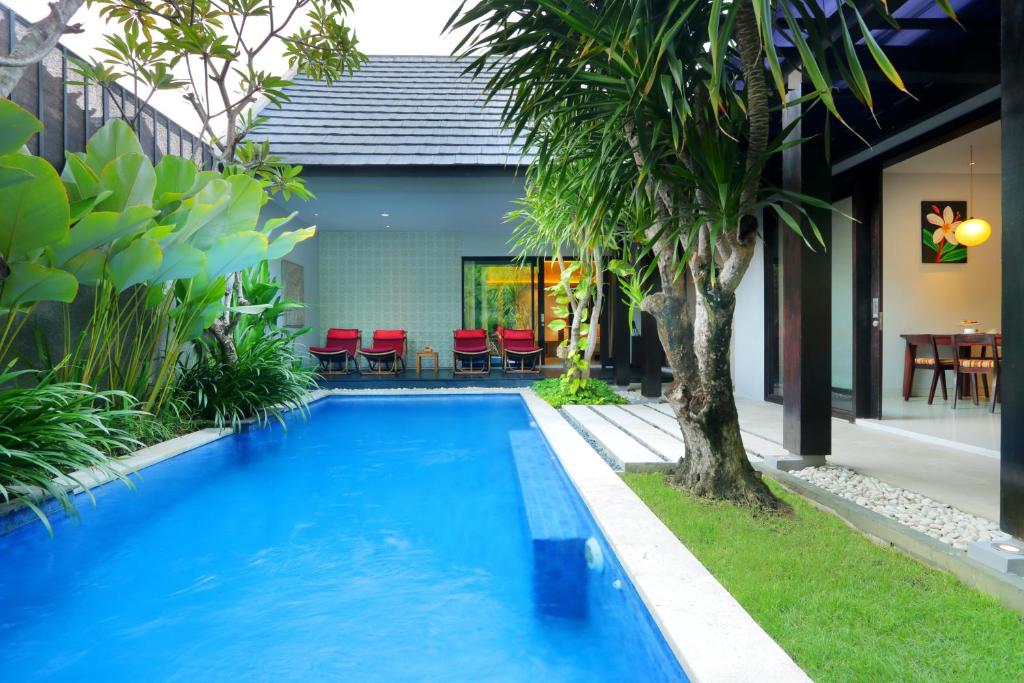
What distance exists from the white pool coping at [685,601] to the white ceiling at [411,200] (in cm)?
445

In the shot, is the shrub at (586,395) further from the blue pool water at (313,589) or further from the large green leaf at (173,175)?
the large green leaf at (173,175)

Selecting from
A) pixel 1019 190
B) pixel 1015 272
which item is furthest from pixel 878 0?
pixel 1015 272

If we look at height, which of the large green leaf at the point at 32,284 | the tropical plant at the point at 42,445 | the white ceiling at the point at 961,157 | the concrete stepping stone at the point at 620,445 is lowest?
the concrete stepping stone at the point at 620,445

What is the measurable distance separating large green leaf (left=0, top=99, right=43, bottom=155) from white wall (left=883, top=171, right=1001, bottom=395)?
792cm

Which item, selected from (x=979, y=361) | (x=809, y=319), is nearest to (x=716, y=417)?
(x=809, y=319)

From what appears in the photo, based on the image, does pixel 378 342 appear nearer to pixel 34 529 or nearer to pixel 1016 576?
pixel 34 529

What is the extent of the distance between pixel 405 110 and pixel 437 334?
458 cm

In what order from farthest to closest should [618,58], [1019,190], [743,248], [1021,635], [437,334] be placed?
[437,334] < [743,248] < [618,58] < [1019,190] < [1021,635]

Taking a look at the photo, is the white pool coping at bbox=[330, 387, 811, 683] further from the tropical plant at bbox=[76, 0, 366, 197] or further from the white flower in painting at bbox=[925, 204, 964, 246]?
the white flower in painting at bbox=[925, 204, 964, 246]

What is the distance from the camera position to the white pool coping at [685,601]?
4.87ft

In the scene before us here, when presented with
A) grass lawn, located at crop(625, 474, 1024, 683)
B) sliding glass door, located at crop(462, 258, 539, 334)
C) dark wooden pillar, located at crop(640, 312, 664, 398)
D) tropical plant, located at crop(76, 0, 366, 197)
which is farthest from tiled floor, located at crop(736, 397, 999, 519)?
sliding glass door, located at crop(462, 258, 539, 334)

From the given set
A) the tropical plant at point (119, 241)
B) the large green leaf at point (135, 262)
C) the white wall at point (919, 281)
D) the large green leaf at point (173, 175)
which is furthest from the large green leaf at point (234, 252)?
the white wall at point (919, 281)

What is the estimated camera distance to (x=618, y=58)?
2.27 metres

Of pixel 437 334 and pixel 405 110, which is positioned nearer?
pixel 405 110
